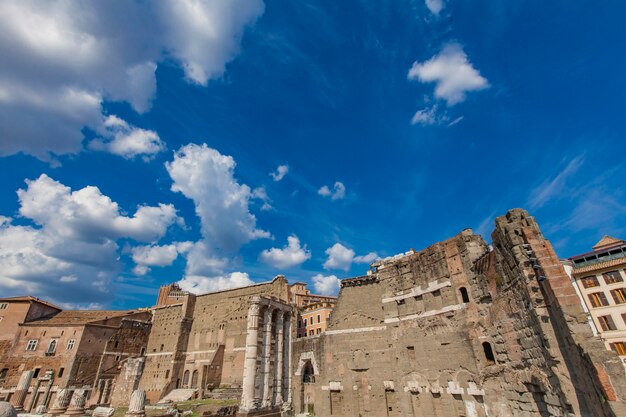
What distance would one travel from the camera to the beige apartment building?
23.4m

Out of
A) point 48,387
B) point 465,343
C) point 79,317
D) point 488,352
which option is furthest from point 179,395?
point 488,352

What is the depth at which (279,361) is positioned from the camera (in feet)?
66.4

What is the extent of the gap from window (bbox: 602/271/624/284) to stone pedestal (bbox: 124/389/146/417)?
3306cm

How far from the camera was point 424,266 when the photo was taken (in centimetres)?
2361

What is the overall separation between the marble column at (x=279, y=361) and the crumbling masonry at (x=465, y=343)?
7387mm

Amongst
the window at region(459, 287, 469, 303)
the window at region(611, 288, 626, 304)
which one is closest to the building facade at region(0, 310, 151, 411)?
the window at region(459, 287, 469, 303)

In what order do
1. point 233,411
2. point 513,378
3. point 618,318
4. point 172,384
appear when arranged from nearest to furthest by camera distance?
point 513,378, point 233,411, point 618,318, point 172,384

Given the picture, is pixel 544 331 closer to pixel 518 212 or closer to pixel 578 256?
pixel 518 212

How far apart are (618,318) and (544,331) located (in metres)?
18.4

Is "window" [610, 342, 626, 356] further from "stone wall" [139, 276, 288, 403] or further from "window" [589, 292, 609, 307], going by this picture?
"stone wall" [139, 276, 288, 403]

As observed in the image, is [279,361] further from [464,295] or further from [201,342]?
[201,342]

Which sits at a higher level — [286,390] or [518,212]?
[518,212]

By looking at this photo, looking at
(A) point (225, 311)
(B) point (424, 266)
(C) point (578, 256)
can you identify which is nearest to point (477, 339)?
(B) point (424, 266)

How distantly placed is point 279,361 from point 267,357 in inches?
53.3
